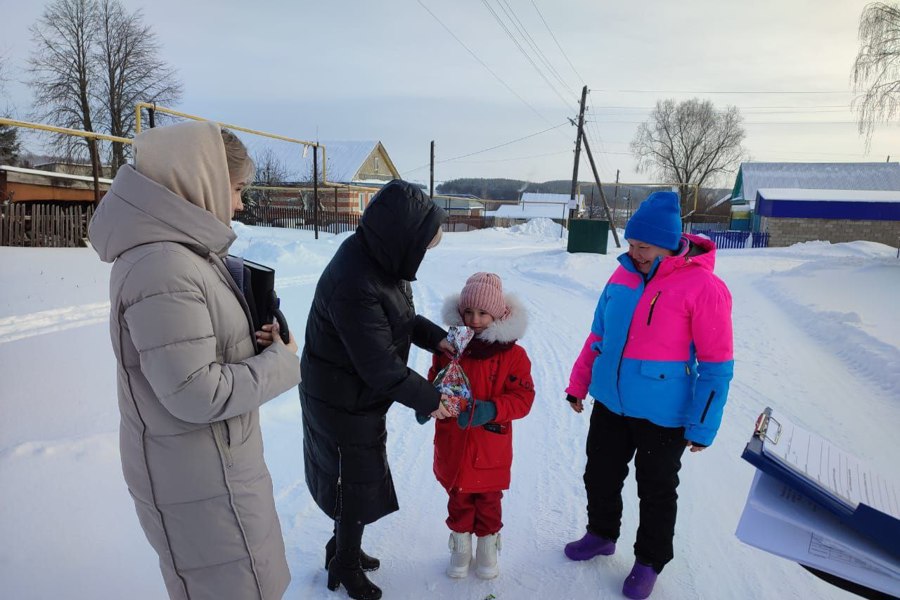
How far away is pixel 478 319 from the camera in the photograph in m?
2.46

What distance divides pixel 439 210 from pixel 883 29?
63.4ft

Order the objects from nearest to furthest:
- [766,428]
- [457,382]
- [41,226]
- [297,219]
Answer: [766,428]
[457,382]
[41,226]
[297,219]

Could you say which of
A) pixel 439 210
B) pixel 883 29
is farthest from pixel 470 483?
pixel 883 29

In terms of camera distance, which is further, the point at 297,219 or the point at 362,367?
the point at 297,219

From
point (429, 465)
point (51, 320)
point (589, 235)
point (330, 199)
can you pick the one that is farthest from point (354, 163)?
point (429, 465)

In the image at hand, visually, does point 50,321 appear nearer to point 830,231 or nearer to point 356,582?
point 356,582

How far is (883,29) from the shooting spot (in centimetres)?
1552

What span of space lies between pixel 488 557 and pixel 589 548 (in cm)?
54

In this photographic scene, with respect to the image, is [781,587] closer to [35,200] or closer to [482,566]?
[482,566]

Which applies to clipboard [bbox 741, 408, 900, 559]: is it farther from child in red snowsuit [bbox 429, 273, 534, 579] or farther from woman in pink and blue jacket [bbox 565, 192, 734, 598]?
child in red snowsuit [bbox 429, 273, 534, 579]

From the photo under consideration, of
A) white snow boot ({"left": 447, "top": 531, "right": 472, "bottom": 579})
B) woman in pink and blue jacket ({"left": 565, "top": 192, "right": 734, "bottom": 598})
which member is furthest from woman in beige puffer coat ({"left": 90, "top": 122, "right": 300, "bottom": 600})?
woman in pink and blue jacket ({"left": 565, "top": 192, "right": 734, "bottom": 598})

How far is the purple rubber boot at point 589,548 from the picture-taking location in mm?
2791

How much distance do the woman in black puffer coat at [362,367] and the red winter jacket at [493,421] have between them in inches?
7.9

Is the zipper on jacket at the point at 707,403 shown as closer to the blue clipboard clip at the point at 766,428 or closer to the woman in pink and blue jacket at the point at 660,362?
the woman in pink and blue jacket at the point at 660,362
